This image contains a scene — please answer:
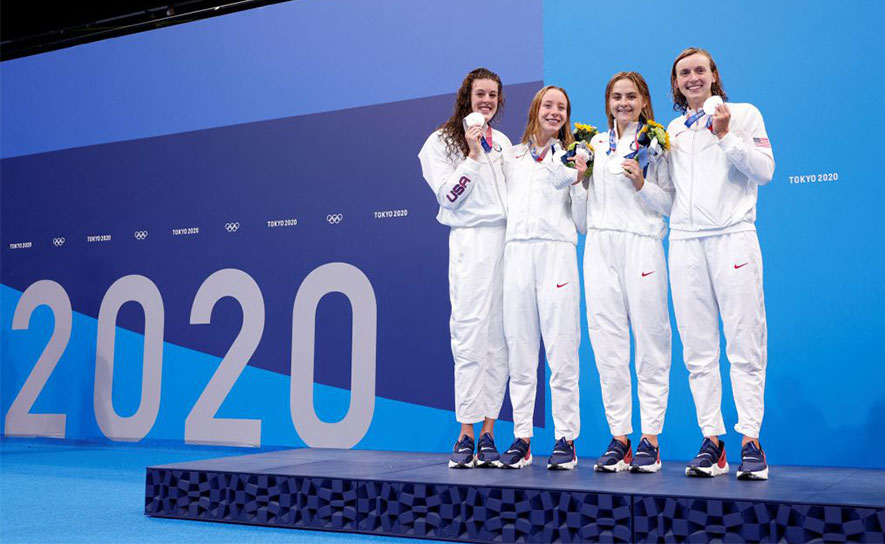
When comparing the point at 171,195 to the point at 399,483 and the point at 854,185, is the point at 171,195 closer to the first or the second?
the point at 399,483

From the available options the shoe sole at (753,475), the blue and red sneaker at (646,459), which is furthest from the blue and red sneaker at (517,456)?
the shoe sole at (753,475)

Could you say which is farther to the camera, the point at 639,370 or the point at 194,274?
the point at 194,274

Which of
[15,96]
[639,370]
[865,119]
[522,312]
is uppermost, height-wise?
[15,96]

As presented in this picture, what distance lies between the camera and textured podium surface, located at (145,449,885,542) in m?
2.49

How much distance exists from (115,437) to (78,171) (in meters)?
2.02

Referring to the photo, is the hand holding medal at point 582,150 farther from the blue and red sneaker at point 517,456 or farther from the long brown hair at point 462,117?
the blue and red sneaker at point 517,456

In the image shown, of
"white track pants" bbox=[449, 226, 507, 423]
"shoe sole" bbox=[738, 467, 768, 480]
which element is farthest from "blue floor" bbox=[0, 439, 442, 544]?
"shoe sole" bbox=[738, 467, 768, 480]

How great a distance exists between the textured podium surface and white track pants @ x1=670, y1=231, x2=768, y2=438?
0.26 m

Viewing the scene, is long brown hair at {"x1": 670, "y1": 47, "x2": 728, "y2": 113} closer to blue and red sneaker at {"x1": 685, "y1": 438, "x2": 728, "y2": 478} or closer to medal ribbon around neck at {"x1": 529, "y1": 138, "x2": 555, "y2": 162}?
medal ribbon around neck at {"x1": 529, "y1": 138, "x2": 555, "y2": 162}

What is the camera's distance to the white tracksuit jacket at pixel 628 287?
324 cm

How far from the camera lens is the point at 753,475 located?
290cm

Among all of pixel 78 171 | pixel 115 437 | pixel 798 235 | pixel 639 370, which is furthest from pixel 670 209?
pixel 78 171

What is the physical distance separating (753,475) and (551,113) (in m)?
1.58

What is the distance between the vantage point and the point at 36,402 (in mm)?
6449
